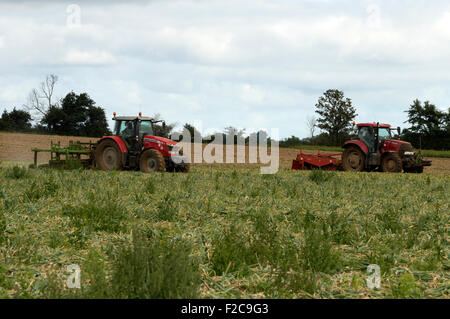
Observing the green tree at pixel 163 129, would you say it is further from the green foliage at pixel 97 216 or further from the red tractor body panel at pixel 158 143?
the green foliage at pixel 97 216

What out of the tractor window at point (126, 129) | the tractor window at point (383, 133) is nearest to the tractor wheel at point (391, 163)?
the tractor window at point (383, 133)

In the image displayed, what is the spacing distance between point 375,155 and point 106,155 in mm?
13369

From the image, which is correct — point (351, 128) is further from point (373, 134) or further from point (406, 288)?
point (406, 288)

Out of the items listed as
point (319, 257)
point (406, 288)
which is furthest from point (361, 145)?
point (406, 288)

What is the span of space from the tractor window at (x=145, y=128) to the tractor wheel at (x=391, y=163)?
1206 centimetres

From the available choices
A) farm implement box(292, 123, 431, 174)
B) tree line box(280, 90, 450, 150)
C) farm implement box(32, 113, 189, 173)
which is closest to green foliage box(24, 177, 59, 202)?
farm implement box(32, 113, 189, 173)

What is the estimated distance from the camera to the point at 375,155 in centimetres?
2234

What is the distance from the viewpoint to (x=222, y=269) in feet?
13.8

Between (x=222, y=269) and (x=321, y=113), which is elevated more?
(x=321, y=113)

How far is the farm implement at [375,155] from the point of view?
72.9ft
